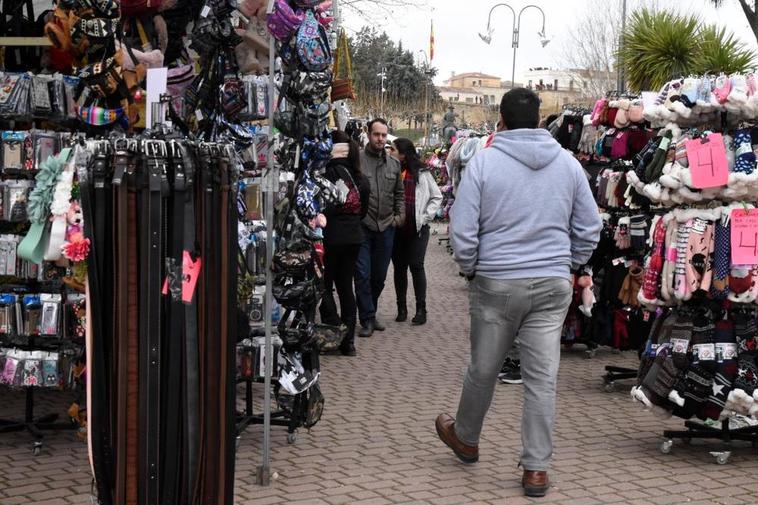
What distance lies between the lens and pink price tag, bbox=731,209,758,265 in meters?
6.17

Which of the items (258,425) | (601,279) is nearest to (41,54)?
(258,425)

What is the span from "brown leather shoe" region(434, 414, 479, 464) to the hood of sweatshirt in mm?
1558

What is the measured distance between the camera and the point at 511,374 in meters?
8.68

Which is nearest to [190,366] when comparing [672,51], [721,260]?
[721,260]

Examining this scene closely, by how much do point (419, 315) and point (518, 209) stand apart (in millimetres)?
6043

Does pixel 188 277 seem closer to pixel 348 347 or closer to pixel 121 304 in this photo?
pixel 121 304

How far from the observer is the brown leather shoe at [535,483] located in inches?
221

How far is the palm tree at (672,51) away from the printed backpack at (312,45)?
10711 mm

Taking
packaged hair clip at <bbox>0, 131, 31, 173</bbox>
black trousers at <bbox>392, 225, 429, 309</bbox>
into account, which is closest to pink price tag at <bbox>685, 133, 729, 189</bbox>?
packaged hair clip at <bbox>0, 131, 31, 173</bbox>

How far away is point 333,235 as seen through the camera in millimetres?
9336

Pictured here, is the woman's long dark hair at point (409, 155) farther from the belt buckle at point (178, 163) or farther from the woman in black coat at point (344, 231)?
the belt buckle at point (178, 163)

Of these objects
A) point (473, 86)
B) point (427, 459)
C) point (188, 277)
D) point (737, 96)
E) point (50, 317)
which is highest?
point (473, 86)

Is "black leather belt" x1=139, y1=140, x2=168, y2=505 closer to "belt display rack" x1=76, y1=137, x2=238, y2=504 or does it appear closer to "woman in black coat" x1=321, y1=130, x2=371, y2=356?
"belt display rack" x1=76, y1=137, x2=238, y2=504

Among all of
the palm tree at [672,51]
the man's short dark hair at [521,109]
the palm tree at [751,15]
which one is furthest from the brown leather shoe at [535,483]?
the palm tree at [751,15]
